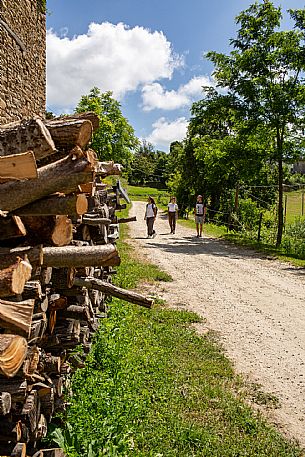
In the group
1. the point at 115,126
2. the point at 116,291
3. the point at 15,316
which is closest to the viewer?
the point at 15,316

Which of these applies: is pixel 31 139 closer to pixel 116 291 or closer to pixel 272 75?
pixel 116 291

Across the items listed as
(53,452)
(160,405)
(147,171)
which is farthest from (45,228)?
(147,171)

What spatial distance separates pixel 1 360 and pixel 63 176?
98 centimetres

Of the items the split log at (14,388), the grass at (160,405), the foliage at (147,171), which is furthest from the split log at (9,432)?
the foliage at (147,171)

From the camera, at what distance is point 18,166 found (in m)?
2.05

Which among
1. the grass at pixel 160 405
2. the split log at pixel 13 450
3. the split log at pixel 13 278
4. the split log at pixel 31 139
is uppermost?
the split log at pixel 31 139

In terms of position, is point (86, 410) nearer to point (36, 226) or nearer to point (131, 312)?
point (36, 226)

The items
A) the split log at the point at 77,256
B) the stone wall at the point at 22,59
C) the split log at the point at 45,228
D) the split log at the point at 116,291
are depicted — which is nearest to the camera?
the split log at the point at 45,228

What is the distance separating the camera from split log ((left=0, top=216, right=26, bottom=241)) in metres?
2.36

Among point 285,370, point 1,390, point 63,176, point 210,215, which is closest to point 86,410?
point 1,390

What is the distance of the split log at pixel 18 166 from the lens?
→ 203 centimetres

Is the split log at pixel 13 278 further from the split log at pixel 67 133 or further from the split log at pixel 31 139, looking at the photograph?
the split log at pixel 67 133

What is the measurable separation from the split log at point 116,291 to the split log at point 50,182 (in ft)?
5.22

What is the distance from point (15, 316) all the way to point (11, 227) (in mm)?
550
